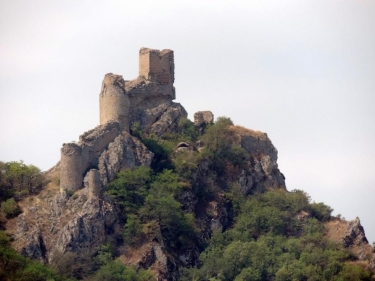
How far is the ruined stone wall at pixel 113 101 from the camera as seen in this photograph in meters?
81.6

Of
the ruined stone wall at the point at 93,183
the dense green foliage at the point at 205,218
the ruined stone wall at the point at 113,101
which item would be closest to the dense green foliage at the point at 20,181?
the dense green foliage at the point at 205,218

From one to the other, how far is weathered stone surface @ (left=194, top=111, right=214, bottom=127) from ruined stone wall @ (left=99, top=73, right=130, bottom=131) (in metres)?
6.71

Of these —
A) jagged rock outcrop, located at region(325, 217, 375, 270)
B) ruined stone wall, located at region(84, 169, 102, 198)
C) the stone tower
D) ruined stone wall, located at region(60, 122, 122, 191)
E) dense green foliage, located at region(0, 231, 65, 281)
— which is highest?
the stone tower

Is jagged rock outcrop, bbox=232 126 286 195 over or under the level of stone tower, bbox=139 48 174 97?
under

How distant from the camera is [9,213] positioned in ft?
251

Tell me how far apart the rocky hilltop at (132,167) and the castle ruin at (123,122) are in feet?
0.17

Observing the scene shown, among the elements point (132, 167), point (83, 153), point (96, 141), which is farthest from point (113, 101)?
point (83, 153)

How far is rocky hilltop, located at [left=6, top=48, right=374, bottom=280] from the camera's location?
75562 millimetres

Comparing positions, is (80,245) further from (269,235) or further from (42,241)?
(269,235)

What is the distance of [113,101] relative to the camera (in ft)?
268

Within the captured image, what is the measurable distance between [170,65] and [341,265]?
1608 cm

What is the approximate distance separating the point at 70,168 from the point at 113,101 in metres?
5.91

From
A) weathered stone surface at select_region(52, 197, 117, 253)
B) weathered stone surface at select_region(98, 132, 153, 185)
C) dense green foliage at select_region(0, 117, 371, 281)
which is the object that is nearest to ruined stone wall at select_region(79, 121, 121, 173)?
weathered stone surface at select_region(98, 132, 153, 185)

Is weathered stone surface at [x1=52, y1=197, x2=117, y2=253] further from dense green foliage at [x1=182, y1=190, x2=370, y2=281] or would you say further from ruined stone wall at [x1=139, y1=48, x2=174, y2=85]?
ruined stone wall at [x1=139, y1=48, x2=174, y2=85]
